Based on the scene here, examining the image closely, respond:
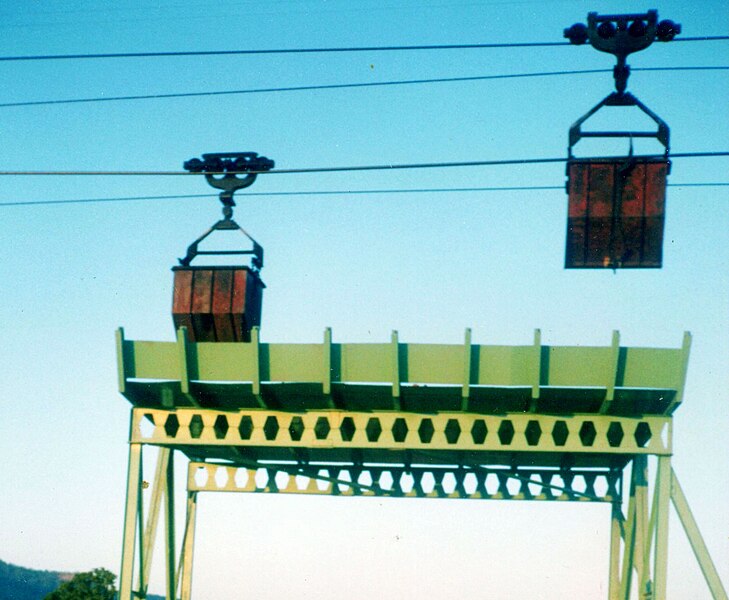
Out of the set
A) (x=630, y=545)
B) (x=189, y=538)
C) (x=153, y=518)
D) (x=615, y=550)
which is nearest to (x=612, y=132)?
(x=630, y=545)

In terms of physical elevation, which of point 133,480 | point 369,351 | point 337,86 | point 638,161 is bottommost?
point 133,480

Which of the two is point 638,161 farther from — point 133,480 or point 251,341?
point 133,480

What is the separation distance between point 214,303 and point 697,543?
26.9ft

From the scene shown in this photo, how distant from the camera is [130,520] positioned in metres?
15.5

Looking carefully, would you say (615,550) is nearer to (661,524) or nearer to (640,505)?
(640,505)

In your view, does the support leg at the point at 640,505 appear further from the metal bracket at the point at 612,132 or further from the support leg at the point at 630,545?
the metal bracket at the point at 612,132

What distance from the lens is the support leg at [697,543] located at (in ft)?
47.9

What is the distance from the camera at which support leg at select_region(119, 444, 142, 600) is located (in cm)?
1537

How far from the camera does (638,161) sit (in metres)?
12.0

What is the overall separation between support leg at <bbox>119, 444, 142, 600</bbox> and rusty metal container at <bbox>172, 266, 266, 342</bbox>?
212 centimetres

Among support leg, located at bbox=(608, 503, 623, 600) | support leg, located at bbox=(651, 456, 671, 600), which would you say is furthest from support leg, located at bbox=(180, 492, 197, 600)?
support leg, located at bbox=(651, 456, 671, 600)

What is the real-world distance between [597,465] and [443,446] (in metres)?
4.11

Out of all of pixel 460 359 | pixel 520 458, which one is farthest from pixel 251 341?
pixel 520 458

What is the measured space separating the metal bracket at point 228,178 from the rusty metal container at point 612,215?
4.51 m
